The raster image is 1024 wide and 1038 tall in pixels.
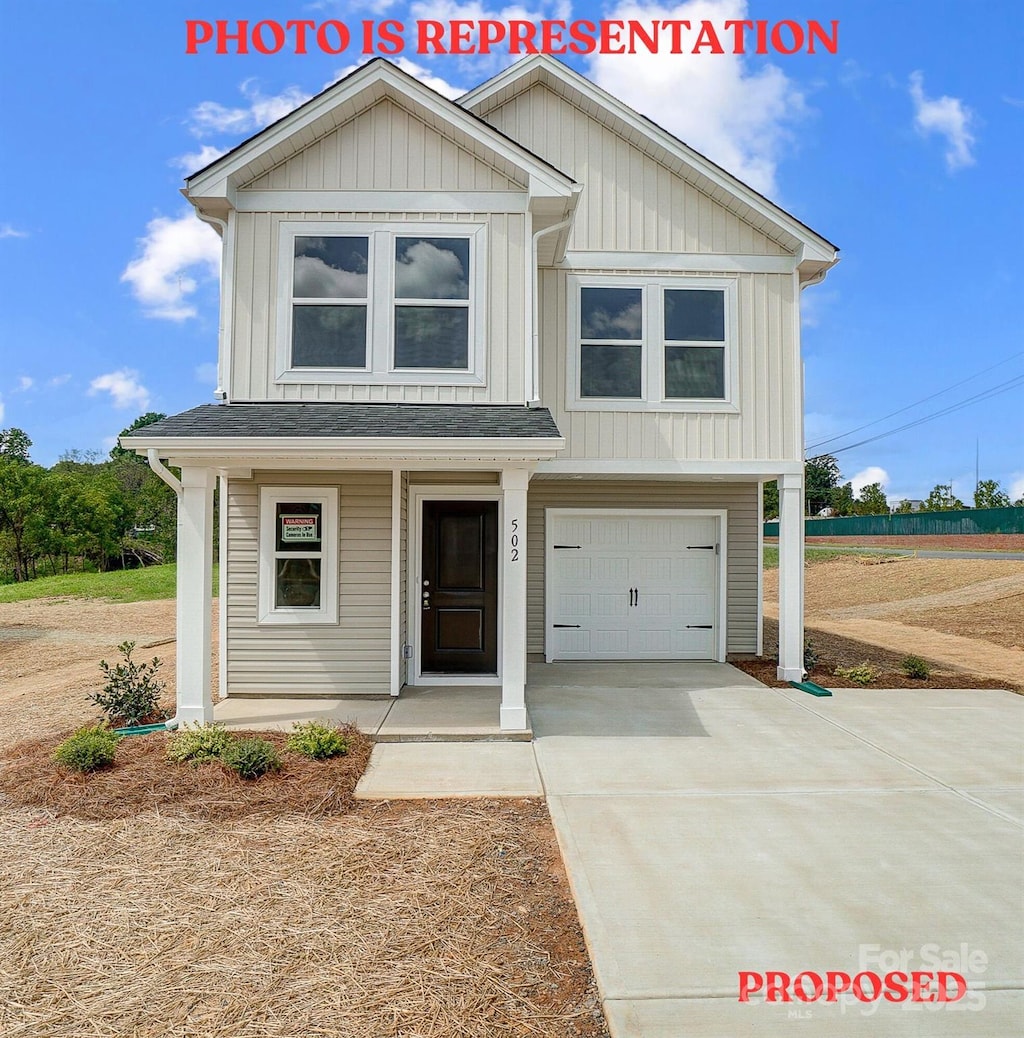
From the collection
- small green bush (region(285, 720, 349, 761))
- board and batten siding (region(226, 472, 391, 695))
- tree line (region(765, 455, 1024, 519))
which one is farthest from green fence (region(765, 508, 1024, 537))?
small green bush (region(285, 720, 349, 761))

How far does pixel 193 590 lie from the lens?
7219mm

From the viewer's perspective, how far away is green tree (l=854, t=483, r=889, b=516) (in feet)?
182

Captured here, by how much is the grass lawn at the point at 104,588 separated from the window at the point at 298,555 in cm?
1539

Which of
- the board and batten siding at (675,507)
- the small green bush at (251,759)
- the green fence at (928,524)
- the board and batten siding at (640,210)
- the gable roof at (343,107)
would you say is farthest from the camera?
the green fence at (928,524)

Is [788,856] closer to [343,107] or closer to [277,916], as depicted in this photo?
[277,916]

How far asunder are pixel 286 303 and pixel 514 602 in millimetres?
4096

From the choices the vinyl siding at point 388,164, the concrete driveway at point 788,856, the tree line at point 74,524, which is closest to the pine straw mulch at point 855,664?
the concrete driveway at point 788,856

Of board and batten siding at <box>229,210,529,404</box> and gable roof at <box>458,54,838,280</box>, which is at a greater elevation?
gable roof at <box>458,54,838,280</box>

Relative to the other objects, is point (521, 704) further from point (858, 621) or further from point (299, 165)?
point (858, 621)

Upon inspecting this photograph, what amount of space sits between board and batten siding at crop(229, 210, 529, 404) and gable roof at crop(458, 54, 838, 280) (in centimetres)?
289

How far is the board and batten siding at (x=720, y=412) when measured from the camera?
9656mm

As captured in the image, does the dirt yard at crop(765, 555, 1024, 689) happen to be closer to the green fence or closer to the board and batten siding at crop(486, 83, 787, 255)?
the green fence

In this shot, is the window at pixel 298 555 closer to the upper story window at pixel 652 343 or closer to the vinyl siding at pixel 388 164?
the vinyl siding at pixel 388 164

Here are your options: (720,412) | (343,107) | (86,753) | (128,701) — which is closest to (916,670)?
(720,412)
